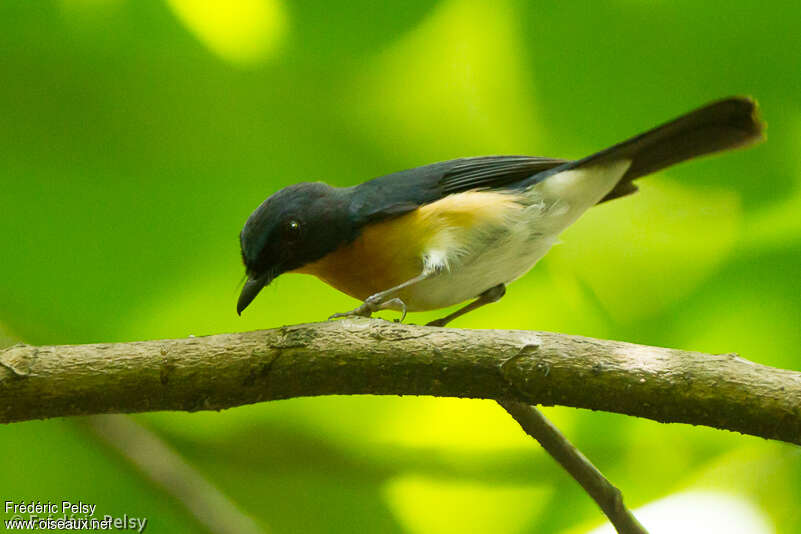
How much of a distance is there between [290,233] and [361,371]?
3.45 ft

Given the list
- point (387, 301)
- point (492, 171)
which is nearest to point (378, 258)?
point (387, 301)

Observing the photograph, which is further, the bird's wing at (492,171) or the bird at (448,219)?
the bird's wing at (492,171)

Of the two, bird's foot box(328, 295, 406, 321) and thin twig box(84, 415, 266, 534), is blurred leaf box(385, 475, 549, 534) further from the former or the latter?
bird's foot box(328, 295, 406, 321)

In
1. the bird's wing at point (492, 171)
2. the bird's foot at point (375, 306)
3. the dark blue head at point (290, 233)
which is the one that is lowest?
the bird's foot at point (375, 306)

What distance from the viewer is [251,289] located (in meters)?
2.76

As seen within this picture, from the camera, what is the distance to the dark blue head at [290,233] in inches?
108

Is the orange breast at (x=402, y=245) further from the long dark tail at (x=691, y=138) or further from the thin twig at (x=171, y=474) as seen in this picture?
the thin twig at (x=171, y=474)

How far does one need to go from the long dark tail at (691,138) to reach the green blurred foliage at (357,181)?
637mm

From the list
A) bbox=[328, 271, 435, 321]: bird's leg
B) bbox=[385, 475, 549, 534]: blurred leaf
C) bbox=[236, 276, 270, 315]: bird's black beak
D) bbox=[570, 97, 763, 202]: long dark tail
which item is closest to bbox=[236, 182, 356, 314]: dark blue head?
bbox=[236, 276, 270, 315]: bird's black beak

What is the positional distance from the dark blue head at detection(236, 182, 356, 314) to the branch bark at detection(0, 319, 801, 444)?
A: 81 cm

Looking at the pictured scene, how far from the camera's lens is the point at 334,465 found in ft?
11.6

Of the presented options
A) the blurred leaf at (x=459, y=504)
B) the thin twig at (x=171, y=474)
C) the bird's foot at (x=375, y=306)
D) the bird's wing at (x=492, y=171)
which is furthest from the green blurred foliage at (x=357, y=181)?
the bird's foot at (x=375, y=306)

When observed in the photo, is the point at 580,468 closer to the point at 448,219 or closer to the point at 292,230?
the point at 448,219

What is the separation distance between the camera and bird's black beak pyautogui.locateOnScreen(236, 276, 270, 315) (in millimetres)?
2730
